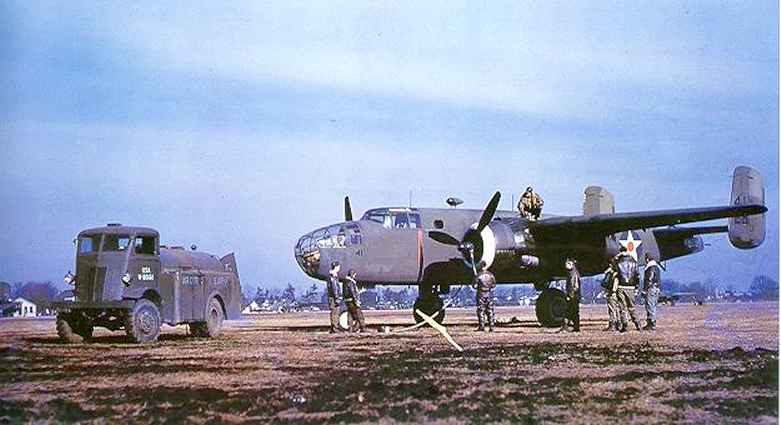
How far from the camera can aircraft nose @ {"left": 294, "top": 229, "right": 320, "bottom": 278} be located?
56.6 ft

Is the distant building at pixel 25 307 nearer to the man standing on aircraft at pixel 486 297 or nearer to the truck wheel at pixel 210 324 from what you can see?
the truck wheel at pixel 210 324

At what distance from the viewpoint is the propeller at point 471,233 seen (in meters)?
18.0

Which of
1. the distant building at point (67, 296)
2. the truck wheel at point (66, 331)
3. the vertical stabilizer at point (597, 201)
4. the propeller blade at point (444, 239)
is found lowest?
the truck wheel at point (66, 331)

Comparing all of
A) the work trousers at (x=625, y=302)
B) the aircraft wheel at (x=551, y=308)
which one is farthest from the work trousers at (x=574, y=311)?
the aircraft wheel at (x=551, y=308)

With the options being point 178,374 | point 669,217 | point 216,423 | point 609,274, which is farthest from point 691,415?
point 669,217

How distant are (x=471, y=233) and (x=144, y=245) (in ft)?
23.5

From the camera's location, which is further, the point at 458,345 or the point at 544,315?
the point at 544,315

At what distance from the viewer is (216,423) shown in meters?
7.17

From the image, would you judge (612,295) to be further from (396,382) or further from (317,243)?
(396,382)

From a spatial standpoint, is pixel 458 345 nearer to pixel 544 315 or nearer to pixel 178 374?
pixel 178 374

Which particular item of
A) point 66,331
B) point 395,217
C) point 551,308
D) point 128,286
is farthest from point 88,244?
point 551,308

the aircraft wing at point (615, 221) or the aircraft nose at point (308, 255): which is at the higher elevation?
the aircraft wing at point (615, 221)

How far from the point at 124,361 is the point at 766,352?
865cm

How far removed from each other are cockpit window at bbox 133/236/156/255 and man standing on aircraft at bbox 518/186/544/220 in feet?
28.7
